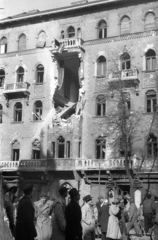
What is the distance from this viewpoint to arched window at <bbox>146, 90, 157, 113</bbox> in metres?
31.9

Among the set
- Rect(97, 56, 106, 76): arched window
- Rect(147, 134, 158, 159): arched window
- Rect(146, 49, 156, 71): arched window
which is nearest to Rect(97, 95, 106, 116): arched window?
Rect(97, 56, 106, 76): arched window

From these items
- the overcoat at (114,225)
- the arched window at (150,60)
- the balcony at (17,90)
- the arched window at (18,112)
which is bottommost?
the overcoat at (114,225)

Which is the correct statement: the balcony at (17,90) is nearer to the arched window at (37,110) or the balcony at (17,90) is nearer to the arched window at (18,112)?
the arched window at (18,112)

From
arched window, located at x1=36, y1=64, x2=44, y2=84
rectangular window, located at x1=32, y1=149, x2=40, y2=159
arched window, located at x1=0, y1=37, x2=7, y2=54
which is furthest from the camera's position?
arched window, located at x1=0, y1=37, x2=7, y2=54

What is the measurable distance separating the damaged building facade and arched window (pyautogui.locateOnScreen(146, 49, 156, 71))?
0.25ft

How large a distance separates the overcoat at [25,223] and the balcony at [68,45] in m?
26.9

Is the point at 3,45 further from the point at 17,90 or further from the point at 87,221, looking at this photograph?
the point at 87,221

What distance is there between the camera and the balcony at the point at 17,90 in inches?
1404

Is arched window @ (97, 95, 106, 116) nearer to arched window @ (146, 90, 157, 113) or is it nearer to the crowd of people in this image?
arched window @ (146, 90, 157, 113)

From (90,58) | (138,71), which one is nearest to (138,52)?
(138,71)

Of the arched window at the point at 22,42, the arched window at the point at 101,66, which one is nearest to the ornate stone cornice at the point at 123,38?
the arched window at the point at 101,66

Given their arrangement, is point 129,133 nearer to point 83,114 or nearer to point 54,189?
point 83,114

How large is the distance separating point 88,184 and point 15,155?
7147 mm

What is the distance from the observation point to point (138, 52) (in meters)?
32.9
